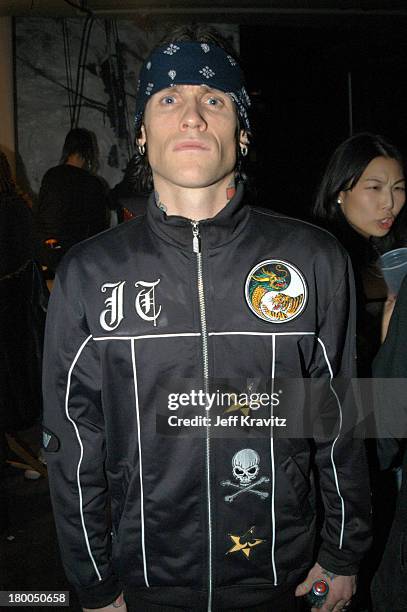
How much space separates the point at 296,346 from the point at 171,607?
2.19 ft

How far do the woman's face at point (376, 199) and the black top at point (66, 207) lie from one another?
2119 mm

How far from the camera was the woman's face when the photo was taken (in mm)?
2363

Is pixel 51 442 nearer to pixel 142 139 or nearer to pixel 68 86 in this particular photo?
pixel 142 139

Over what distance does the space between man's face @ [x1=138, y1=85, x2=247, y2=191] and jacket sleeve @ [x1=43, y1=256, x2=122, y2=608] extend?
0.33m

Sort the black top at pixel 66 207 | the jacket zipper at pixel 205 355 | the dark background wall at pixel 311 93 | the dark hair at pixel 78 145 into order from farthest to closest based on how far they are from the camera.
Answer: the dark background wall at pixel 311 93, the dark hair at pixel 78 145, the black top at pixel 66 207, the jacket zipper at pixel 205 355

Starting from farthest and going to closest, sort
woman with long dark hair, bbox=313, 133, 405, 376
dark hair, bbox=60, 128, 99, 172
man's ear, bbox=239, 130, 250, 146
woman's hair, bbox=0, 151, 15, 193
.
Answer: dark hair, bbox=60, 128, 99, 172
woman's hair, bbox=0, 151, 15, 193
woman with long dark hair, bbox=313, 133, 405, 376
man's ear, bbox=239, 130, 250, 146

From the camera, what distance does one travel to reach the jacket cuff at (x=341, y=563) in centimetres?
139

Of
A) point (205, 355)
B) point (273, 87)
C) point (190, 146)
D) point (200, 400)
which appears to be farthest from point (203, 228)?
point (273, 87)

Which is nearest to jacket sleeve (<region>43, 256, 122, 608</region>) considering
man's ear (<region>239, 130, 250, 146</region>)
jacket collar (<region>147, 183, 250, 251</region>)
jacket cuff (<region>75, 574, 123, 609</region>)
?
jacket cuff (<region>75, 574, 123, 609</region>)

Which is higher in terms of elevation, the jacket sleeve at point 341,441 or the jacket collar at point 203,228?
the jacket collar at point 203,228

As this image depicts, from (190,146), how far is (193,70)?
0.23 meters

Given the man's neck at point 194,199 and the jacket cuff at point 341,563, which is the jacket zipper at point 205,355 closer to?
the man's neck at point 194,199

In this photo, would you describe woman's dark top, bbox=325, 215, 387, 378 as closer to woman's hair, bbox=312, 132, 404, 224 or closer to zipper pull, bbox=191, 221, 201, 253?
woman's hair, bbox=312, 132, 404, 224

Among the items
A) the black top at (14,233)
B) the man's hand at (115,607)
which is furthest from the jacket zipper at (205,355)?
the black top at (14,233)
